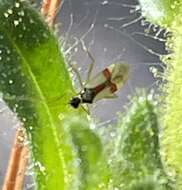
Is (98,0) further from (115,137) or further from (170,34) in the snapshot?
(115,137)

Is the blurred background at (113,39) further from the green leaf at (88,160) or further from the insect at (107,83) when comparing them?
the green leaf at (88,160)

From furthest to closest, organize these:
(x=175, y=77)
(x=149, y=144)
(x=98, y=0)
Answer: (x=98, y=0)
(x=175, y=77)
(x=149, y=144)

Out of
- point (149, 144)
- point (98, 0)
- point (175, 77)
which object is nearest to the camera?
point (149, 144)

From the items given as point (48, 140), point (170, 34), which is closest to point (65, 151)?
point (48, 140)

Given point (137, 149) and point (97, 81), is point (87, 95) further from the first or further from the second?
point (137, 149)

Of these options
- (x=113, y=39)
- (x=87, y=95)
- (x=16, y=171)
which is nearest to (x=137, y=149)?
(x=87, y=95)

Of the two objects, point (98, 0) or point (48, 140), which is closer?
point (48, 140)

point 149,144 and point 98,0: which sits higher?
point 98,0

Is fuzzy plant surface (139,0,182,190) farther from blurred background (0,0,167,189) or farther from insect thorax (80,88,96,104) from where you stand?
blurred background (0,0,167,189)
